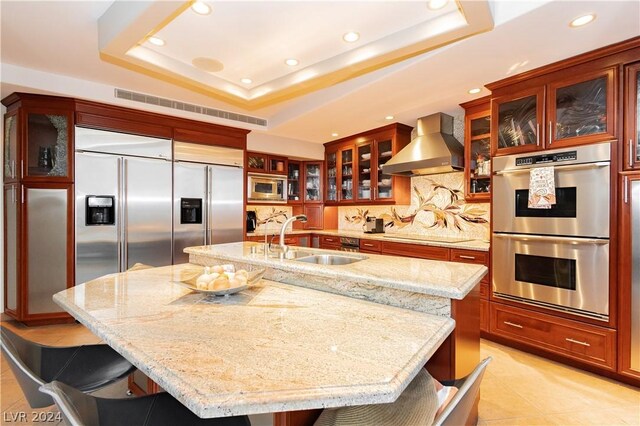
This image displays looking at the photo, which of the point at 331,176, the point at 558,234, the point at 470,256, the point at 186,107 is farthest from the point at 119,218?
the point at 558,234

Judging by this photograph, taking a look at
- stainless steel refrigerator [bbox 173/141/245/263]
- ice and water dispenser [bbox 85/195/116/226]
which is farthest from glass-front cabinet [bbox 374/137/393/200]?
ice and water dispenser [bbox 85/195/116/226]

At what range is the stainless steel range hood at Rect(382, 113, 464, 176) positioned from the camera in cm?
355

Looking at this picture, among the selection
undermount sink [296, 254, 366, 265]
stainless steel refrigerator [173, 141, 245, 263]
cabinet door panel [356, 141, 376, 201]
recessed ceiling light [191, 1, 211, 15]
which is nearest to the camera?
recessed ceiling light [191, 1, 211, 15]

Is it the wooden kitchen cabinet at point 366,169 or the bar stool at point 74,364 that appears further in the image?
the wooden kitchen cabinet at point 366,169

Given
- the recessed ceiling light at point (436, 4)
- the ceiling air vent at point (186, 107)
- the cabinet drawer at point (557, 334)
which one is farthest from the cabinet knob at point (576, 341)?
the ceiling air vent at point (186, 107)

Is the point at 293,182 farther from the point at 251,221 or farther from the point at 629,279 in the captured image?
the point at 629,279

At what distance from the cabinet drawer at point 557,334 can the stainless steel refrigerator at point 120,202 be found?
3.72m

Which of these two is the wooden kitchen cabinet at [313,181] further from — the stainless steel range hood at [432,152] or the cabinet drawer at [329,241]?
the stainless steel range hood at [432,152]

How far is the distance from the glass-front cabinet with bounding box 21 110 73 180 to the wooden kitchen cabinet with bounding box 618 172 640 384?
4.94 meters

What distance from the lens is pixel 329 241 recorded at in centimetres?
490

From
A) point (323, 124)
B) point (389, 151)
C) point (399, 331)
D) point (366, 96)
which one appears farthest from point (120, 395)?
point (389, 151)

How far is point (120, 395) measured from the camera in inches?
85.2

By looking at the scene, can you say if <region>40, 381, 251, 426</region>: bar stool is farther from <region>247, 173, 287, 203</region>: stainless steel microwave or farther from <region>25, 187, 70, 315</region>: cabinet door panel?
<region>247, 173, 287, 203</region>: stainless steel microwave

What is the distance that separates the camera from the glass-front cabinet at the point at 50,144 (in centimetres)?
336
